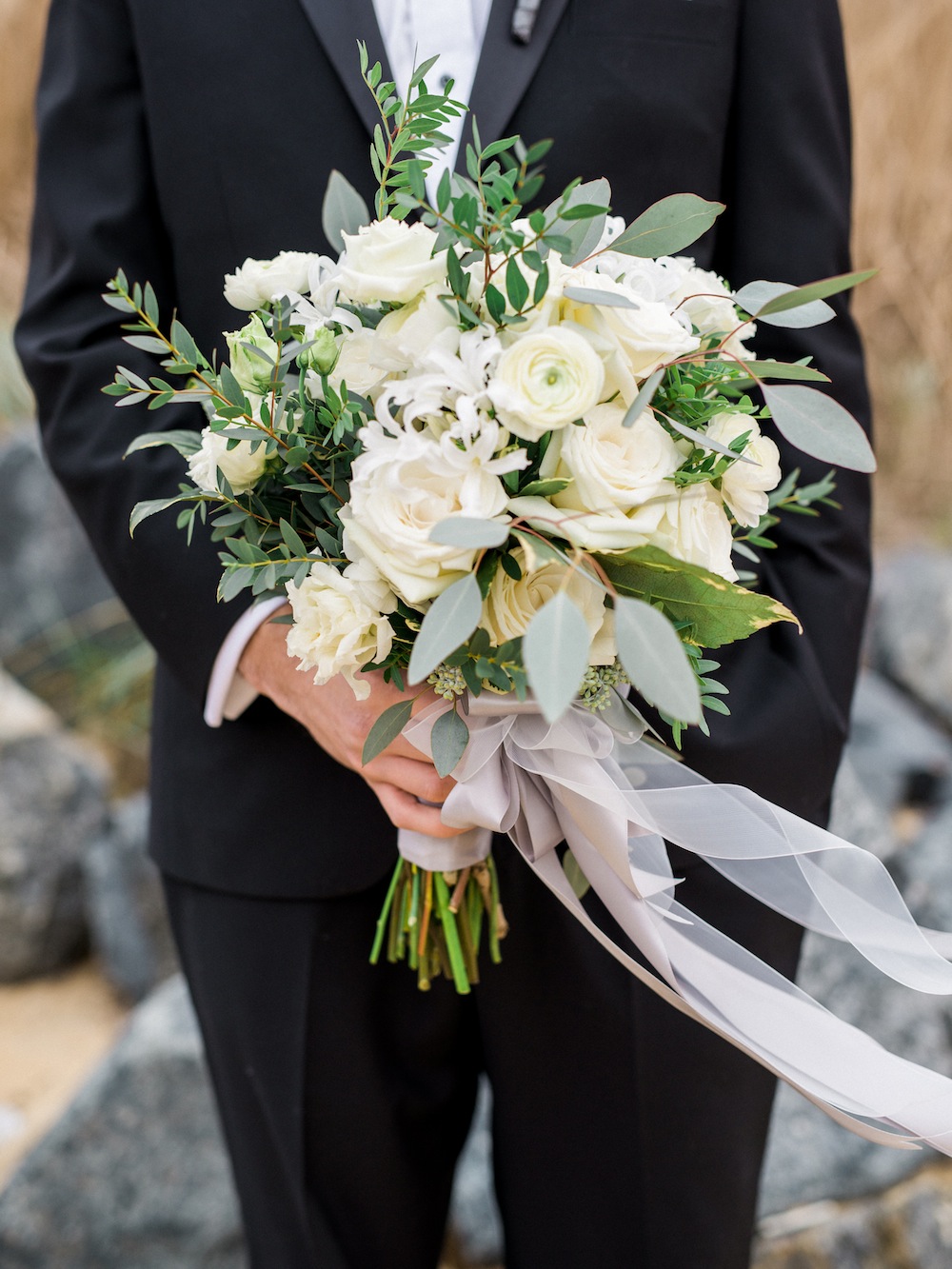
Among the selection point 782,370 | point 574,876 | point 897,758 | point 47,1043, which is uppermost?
point 782,370

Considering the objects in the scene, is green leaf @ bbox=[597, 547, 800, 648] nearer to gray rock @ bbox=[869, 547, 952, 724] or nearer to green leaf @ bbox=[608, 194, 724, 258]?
green leaf @ bbox=[608, 194, 724, 258]

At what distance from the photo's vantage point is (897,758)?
3.64m

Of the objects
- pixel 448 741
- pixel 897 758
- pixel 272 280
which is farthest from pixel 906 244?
pixel 448 741

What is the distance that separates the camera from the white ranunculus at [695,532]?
805mm

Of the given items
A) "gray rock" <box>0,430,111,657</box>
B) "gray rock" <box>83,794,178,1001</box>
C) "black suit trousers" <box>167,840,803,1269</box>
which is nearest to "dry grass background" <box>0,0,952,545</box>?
"gray rock" <box>0,430,111,657</box>

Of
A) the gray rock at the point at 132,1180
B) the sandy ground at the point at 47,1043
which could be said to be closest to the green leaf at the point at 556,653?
the gray rock at the point at 132,1180

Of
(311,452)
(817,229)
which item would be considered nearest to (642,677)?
(311,452)

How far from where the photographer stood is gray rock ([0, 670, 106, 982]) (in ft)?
10.8

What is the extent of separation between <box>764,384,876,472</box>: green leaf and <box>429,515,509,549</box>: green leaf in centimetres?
22

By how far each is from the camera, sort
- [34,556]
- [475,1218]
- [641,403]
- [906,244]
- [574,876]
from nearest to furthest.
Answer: [641,403] < [574,876] < [475,1218] < [34,556] < [906,244]

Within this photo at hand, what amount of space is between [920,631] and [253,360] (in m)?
3.65

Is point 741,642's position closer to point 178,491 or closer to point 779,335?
point 779,335

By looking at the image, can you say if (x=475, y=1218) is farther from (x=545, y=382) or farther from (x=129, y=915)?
(x=545, y=382)

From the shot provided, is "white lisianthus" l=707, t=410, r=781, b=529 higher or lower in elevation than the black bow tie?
lower
